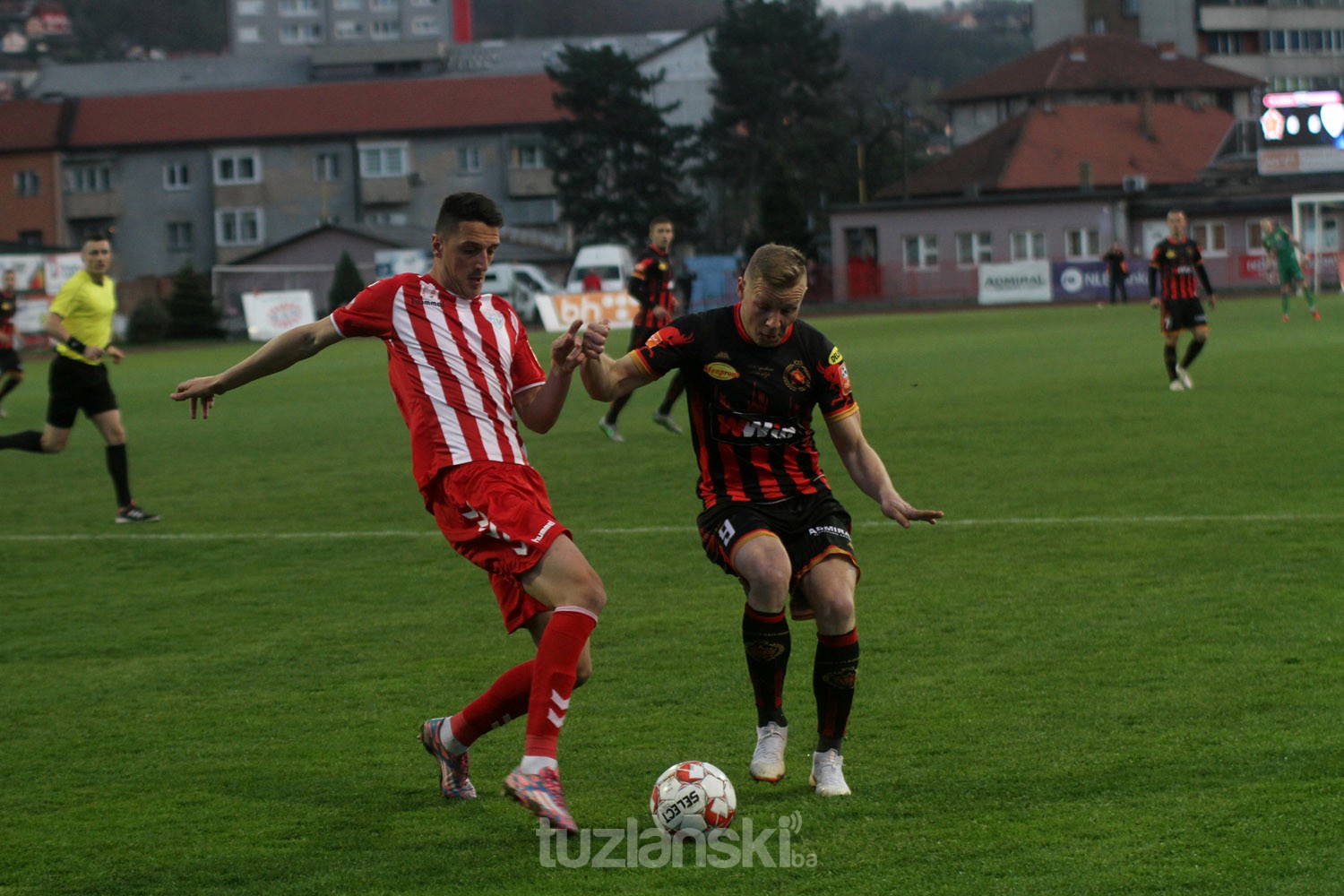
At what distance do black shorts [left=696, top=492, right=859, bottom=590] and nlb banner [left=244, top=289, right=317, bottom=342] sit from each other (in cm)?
4306

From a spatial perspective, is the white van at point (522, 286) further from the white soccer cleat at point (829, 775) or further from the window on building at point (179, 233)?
the white soccer cleat at point (829, 775)

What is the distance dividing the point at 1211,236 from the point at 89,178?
189 ft

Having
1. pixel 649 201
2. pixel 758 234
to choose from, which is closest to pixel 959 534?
pixel 758 234

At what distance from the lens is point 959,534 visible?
34.2 ft

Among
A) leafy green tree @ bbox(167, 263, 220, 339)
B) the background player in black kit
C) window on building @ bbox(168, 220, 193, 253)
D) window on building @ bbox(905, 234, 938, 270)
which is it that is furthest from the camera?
window on building @ bbox(168, 220, 193, 253)

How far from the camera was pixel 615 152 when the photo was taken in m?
78.2

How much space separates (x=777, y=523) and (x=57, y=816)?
2.61m

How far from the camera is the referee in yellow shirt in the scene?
1198 cm

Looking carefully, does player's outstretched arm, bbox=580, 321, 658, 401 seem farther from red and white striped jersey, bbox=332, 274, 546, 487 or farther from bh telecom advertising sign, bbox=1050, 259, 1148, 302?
bh telecom advertising sign, bbox=1050, 259, 1148, 302

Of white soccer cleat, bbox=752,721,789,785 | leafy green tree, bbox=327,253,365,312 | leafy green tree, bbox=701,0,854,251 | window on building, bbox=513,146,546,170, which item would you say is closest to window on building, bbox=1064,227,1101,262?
leafy green tree, bbox=701,0,854,251

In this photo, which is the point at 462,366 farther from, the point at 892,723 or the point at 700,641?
the point at 700,641

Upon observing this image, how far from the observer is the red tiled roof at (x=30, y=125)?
276 ft

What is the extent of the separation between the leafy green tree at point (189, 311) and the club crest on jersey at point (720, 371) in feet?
164

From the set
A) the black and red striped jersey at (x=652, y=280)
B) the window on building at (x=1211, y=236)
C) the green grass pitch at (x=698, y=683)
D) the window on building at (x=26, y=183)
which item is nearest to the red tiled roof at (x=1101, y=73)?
the window on building at (x=1211, y=236)
